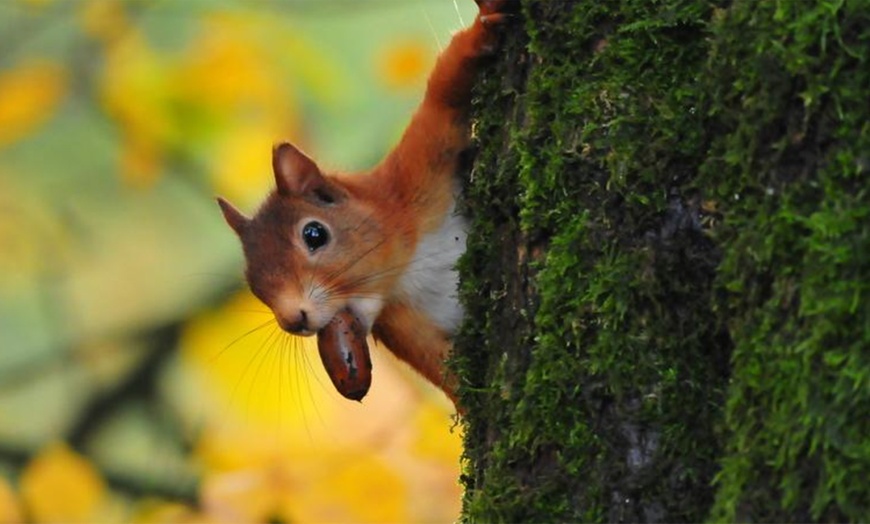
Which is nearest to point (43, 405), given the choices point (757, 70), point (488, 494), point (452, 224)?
point (452, 224)

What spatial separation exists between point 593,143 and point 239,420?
11.8ft

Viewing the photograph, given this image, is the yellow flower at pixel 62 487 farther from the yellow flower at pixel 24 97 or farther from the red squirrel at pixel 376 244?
the red squirrel at pixel 376 244

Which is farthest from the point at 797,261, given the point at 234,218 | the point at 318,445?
the point at 318,445

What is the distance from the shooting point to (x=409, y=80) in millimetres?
5027

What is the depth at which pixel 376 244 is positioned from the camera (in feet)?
8.35

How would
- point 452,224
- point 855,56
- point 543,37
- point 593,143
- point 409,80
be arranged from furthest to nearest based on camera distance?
point 409,80, point 452,224, point 543,37, point 593,143, point 855,56

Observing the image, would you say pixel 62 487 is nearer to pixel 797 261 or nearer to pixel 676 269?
pixel 676 269

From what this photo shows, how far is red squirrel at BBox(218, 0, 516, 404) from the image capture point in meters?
2.42

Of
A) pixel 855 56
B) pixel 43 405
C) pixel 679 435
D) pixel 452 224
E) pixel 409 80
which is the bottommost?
pixel 679 435

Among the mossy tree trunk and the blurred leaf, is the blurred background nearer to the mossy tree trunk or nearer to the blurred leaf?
the blurred leaf

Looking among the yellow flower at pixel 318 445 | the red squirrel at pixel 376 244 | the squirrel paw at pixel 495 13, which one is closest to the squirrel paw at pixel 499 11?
the squirrel paw at pixel 495 13

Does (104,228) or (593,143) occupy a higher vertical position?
(104,228)

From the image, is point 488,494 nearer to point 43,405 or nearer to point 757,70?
point 757,70

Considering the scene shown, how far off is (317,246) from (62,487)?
3.24 meters
